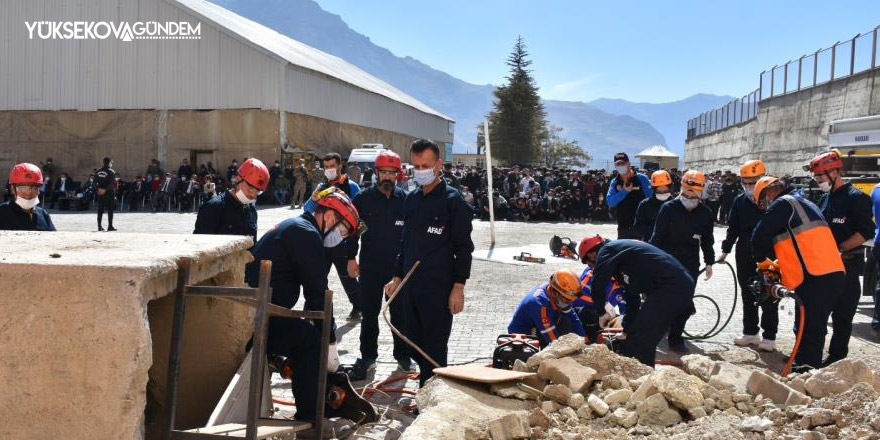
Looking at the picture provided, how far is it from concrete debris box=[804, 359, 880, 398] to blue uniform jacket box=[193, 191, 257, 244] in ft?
13.7

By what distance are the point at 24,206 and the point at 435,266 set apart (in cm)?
373

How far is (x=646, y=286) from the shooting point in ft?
19.9

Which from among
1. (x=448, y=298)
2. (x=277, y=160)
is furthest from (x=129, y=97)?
(x=448, y=298)

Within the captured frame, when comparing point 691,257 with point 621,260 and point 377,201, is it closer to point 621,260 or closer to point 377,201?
point 621,260

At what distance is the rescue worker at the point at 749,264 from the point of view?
763 cm

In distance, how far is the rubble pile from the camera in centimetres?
420

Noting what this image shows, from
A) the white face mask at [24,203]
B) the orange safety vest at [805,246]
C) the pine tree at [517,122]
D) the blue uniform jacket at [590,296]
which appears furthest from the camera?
the pine tree at [517,122]

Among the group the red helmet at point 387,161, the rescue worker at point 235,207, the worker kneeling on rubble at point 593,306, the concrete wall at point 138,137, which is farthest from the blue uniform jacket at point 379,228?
the concrete wall at point 138,137

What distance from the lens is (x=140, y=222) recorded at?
71.2 feet

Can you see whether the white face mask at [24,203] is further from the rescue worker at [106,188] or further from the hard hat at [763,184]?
the rescue worker at [106,188]

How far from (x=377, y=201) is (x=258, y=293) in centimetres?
396

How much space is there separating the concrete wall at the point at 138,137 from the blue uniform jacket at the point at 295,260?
26.8 m

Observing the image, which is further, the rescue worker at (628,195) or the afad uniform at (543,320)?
the rescue worker at (628,195)

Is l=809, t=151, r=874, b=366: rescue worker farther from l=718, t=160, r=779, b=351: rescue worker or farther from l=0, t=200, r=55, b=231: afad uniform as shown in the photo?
l=0, t=200, r=55, b=231: afad uniform
